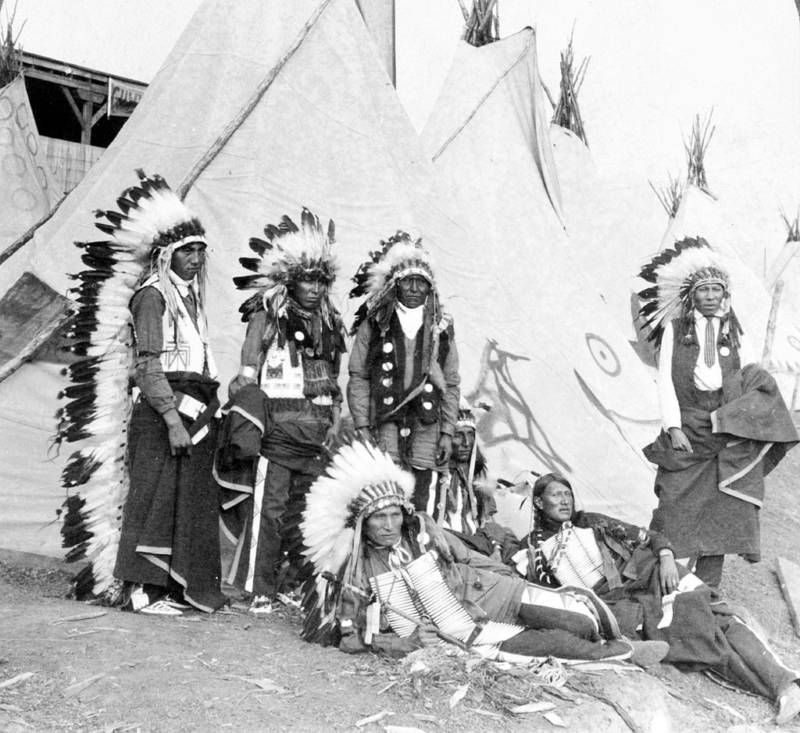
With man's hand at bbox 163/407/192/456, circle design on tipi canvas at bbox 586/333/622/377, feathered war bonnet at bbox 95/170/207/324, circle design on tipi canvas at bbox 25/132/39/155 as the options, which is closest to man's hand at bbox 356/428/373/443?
man's hand at bbox 163/407/192/456

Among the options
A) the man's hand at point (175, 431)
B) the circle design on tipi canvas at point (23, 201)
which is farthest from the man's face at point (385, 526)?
the circle design on tipi canvas at point (23, 201)

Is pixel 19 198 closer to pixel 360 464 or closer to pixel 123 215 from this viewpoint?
pixel 123 215

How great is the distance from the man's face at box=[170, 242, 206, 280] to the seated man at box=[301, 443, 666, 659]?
0.97 metres

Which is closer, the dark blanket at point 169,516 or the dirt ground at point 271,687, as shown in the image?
the dirt ground at point 271,687

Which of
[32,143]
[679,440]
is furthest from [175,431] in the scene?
[32,143]

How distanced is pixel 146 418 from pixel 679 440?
2248mm

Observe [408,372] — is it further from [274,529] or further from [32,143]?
[32,143]

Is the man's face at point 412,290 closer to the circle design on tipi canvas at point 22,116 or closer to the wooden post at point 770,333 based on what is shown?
the circle design on tipi canvas at point 22,116

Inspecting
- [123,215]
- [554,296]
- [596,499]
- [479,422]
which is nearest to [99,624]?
[123,215]

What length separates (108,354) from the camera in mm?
4082

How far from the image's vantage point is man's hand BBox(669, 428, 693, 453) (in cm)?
459

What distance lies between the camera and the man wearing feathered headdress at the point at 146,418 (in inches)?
154

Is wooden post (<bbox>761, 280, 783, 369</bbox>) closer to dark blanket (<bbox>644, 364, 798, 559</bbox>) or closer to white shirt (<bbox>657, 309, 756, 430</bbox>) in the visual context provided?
white shirt (<bbox>657, 309, 756, 430</bbox>)

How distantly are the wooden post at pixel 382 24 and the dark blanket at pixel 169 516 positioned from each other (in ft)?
12.2
